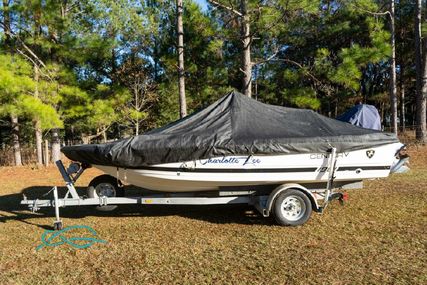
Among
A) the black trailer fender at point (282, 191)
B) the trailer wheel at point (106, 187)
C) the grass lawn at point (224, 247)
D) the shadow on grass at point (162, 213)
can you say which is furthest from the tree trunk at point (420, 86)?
the trailer wheel at point (106, 187)

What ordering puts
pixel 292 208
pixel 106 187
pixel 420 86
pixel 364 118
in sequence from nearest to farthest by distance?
pixel 292 208
pixel 106 187
pixel 364 118
pixel 420 86

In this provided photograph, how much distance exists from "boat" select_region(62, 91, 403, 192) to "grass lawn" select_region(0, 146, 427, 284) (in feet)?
2.38

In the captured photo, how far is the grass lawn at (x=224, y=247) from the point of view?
13.2 ft

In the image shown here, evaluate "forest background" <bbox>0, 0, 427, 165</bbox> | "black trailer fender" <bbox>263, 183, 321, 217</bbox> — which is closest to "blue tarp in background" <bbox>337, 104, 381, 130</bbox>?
"black trailer fender" <bbox>263, 183, 321, 217</bbox>

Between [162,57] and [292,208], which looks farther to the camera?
[162,57]

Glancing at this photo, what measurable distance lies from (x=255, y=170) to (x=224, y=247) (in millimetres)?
1265

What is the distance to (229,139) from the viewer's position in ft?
18.2

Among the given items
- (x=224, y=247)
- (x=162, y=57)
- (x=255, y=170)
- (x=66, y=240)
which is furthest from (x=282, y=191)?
(x=162, y=57)

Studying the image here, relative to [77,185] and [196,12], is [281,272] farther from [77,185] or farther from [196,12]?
[196,12]

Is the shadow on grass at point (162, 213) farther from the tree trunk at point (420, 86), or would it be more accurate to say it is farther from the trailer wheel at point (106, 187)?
the tree trunk at point (420, 86)

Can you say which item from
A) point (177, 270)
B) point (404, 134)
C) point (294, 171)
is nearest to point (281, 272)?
point (177, 270)

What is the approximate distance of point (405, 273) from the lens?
396 cm

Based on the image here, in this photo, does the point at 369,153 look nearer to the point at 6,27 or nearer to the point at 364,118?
the point at 364,118

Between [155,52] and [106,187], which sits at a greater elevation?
[155,52]
